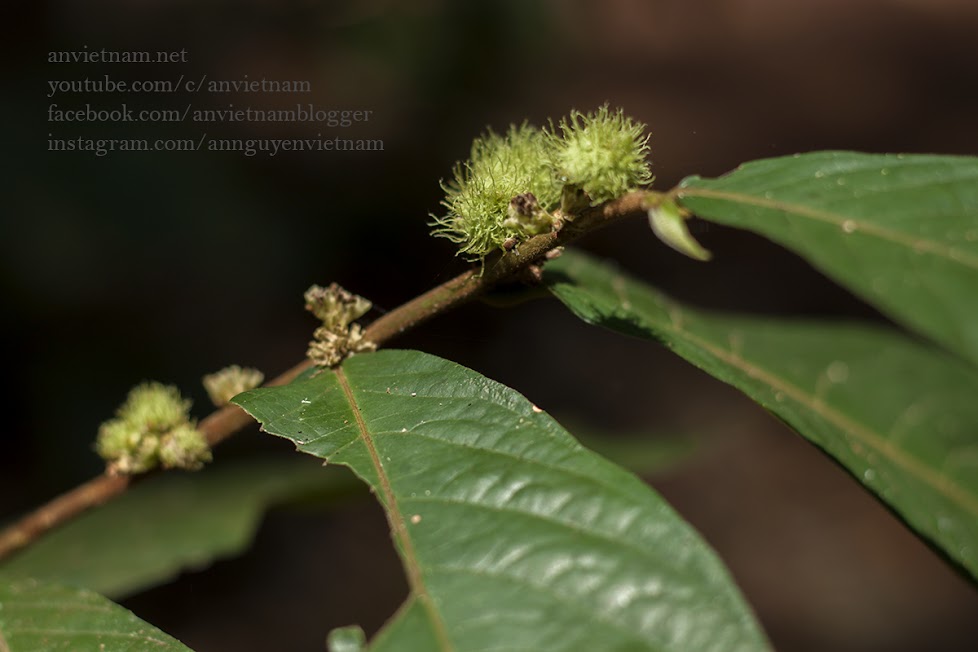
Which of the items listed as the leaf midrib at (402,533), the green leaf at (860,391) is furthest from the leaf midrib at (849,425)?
the leaf midrib at (402,533)

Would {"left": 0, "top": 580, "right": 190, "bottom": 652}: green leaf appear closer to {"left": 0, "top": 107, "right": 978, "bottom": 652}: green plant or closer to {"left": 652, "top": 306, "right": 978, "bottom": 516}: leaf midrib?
{"left": 0, "top": 107, "right": 978, "bottom": 652}: green plant

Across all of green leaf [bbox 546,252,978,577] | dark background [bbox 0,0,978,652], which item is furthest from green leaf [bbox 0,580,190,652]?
dark background [bbox 0,0,978,652]

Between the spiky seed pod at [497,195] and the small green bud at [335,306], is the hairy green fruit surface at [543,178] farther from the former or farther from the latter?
the small green bud at [335,306]

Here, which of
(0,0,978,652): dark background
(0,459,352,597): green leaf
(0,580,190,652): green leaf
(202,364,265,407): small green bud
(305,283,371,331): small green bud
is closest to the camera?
(0,580,190,652): green leaf

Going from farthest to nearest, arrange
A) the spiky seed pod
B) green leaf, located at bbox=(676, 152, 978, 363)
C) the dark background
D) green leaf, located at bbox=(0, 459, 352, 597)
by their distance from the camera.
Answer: the dark background
green leaf, located at bbox=(0, 459, 352, 597)
the spiky seed pod
green leaf, located at bbox=(676, 152, 978, 363)

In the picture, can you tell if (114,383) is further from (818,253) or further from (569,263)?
(818,253)

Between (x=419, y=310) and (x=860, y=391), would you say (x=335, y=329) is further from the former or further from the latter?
(x=860, y=391)

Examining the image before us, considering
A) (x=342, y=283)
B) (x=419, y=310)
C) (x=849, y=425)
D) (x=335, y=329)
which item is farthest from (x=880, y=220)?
(x=342, y=283)
